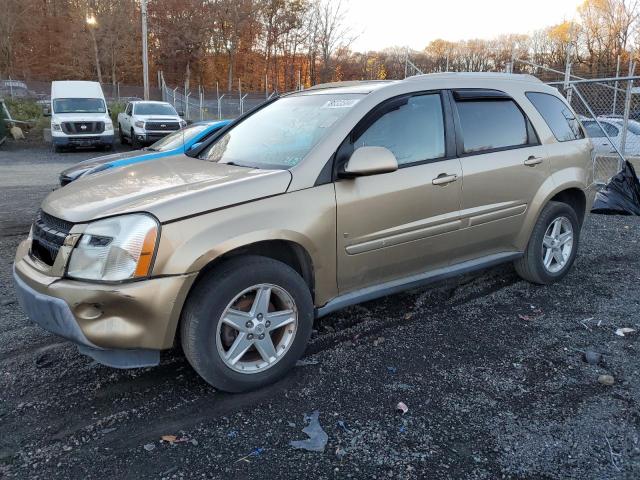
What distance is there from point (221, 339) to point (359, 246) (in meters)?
1.06

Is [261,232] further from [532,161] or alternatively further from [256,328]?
[532,161]

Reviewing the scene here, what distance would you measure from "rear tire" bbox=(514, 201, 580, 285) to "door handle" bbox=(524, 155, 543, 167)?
0.47 m

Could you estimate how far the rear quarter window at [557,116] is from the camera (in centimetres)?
463

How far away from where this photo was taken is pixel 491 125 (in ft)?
13.8

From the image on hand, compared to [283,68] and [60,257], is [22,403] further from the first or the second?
[283,68]

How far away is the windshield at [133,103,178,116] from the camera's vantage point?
1966 centimetres

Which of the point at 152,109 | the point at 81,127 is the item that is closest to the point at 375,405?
the point at 81,127

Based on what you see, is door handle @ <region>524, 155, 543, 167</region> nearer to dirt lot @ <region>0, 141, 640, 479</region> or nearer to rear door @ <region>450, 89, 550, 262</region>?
rear door @ <region>450, 89, 550, 262</region>

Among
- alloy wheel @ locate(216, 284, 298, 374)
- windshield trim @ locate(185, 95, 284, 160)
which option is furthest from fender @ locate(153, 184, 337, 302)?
windshield trim @ locate(185, 95, 284, 160)

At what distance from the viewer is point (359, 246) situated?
340 cm

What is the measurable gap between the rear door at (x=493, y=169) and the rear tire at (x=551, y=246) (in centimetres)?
30

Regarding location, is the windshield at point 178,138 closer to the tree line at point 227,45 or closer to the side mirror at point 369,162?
the side mirror at point 369,162

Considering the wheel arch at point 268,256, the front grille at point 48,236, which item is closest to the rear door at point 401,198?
the wheel arch at point 268,256

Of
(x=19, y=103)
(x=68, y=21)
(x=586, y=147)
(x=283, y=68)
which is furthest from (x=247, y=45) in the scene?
(x=586, y=147)
